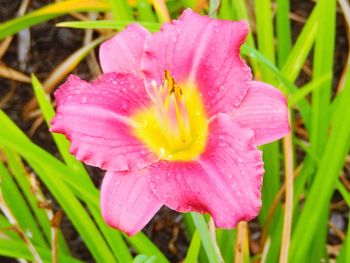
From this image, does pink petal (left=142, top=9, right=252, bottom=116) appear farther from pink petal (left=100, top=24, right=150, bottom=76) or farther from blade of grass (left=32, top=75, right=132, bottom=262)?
blade of grass (left=32, top=75, right=132, bottom=262)

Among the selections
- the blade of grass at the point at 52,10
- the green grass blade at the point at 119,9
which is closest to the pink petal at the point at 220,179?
the green grass blade at the point at 119,9

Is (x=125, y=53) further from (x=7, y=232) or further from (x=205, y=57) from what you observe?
(x=7, y=232)

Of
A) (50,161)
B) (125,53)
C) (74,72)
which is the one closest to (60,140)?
(50,161)

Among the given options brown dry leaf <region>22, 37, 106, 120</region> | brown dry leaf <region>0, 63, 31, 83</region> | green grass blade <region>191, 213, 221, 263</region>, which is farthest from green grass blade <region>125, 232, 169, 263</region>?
brown dry leaf <region>0, 63, 31, 83</region>

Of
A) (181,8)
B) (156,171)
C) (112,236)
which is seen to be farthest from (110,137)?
(181,8)

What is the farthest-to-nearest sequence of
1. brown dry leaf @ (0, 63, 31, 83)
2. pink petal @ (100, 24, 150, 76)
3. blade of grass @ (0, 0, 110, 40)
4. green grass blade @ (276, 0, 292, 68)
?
brown dry leaf @ (0, 63, 31, 83) < blade of grass @ (0, 0, 110, 40) < green grass blade @ (276, 0, 292, 68) < pink petal @ (100, 24, 150, 76)

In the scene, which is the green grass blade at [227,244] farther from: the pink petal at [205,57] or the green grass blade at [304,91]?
the pink petal at [205,57]

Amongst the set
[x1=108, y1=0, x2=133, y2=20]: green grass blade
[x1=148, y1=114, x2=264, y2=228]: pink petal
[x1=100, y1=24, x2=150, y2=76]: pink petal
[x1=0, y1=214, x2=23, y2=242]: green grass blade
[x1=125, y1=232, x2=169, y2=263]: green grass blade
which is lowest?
[x1=125, y1=232, x2=169, y2=263]: green grass blade
